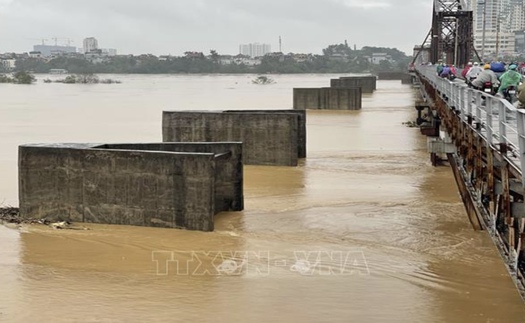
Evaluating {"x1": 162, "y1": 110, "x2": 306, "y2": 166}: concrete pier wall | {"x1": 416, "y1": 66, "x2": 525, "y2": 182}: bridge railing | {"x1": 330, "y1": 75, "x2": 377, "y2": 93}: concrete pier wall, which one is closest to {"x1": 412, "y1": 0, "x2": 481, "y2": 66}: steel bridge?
{"x1": 330, "y1": 75, "x2": 377, "y2": 93}: concrete pier wall

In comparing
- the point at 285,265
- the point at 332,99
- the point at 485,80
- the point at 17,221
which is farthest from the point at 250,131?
the point at 332,99

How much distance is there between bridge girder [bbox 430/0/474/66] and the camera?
66438 mm

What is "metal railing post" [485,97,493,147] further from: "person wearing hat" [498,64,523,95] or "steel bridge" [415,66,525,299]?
"person wearing hat" [498,64,523,95]

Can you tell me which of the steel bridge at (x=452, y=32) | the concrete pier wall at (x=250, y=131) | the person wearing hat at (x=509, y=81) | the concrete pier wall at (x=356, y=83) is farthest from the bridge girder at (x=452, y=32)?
the person wearing hat at (x=509, y=81)

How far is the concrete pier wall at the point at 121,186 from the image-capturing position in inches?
599

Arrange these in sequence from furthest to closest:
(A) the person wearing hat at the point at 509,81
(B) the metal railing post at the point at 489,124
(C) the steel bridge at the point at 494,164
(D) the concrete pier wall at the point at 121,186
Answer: (D) the concrete pier wall at the point at 121,186, (A) the person wearing hat at the point at 509,81, (B) the metal railing post at the point at 489,124, (C) the steel bridge at the point at 494,164

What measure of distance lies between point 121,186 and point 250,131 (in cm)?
1045

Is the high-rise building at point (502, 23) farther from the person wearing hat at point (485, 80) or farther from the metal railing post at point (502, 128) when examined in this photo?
the metal railing post at point (502, 128)

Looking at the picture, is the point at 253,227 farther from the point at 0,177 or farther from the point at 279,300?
the point at 0,177

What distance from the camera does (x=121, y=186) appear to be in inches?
623

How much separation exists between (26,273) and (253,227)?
16.2ft

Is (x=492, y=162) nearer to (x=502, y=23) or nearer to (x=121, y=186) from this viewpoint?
(x=121, y=186)

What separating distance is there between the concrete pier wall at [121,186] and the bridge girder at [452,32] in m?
53.0

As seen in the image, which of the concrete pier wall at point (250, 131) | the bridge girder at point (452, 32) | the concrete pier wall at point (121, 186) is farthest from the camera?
the bridge girder at point (452, 32)
